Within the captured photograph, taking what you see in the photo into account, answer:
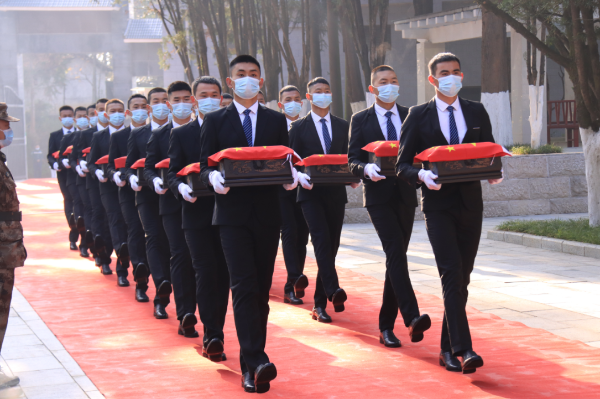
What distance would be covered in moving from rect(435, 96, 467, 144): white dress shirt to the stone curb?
5.80 m

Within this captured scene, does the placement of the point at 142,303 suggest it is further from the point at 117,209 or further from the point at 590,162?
the point at 590,162

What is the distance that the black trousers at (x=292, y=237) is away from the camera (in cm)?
897

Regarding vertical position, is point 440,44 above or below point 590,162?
above

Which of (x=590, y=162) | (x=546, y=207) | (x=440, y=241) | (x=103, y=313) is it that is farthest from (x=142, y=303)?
(x=546, y=207)

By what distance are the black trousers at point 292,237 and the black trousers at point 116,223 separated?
253cm

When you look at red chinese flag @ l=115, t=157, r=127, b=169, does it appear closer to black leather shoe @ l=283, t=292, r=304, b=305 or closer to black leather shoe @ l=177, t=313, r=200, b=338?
black leather shoe @ l=283, t=292, r=304, b=305

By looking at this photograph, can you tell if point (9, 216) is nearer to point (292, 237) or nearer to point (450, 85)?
point (450, 85)

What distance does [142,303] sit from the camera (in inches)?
367

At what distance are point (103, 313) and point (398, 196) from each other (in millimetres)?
3604

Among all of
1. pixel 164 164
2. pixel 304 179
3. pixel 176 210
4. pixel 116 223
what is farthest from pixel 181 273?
pixel 116 223

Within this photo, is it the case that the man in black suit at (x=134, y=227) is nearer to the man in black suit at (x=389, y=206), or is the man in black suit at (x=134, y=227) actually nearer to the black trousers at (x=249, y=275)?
the man in black suit at (x=389, y=206)

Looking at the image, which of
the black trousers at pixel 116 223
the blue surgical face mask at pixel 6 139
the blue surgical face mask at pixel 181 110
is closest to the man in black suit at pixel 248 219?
the blue surgical face mask at pixel 6 139

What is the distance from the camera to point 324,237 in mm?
7984

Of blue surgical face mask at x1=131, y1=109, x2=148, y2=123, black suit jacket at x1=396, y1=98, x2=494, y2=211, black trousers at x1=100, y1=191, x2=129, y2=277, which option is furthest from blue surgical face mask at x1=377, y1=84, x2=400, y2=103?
black trousers at x1=100, y1=191, x2=129, y2=277
